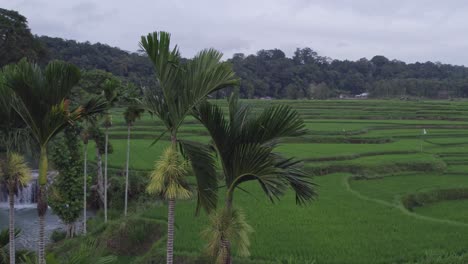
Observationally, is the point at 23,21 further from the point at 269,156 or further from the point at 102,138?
the point at 269,156

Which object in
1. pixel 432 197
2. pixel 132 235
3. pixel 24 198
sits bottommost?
pixel 24 198

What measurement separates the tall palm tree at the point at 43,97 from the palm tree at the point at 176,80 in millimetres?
1051

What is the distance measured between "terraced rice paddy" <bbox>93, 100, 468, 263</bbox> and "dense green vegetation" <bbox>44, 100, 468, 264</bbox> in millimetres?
29

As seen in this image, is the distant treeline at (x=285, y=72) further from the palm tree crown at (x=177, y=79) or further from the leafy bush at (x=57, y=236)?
the palm tree crown at (x=177, y=79)

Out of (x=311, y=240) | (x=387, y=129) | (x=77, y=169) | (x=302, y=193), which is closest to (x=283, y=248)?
(x=311, y=240)

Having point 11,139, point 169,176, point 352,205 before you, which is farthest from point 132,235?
point 169,176

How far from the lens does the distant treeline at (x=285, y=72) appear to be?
4392 centimetres

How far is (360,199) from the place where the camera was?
15.6 meters

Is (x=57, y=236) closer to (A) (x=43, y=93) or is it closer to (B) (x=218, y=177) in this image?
(B) (x=218, y=177)

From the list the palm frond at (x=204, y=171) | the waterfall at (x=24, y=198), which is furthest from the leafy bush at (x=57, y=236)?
the palm frond at (x=204, y=171)

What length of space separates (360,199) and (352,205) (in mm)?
1032

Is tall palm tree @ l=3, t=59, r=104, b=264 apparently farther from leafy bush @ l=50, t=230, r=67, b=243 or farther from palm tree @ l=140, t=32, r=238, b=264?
leafy bush @ l=50, t=230, r=67, b=243

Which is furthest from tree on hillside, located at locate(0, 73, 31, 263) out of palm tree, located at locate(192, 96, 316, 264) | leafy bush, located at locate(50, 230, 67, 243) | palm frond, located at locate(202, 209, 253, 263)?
leafy bush, located at locate(50, 230, 67, 243)

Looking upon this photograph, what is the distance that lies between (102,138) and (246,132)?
15686 millimetres
